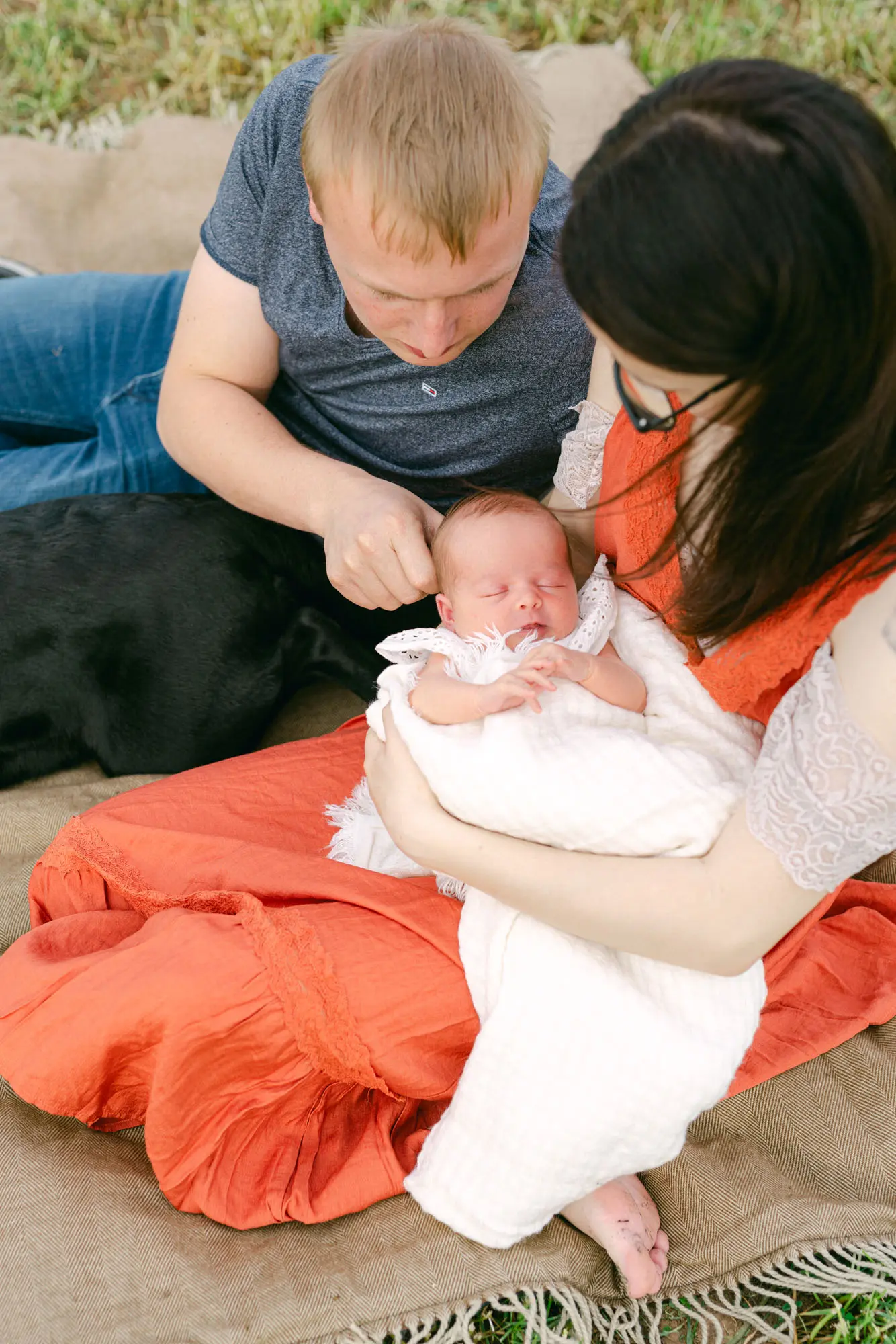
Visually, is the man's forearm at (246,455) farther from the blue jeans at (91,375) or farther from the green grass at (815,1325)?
the green grass at (815,1325)

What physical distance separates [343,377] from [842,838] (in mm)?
1160

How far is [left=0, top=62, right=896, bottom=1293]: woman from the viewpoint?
0.82 m

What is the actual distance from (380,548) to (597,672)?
36cm

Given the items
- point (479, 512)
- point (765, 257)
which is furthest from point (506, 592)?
point (765, 257)

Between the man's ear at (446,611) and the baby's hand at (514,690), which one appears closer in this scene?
the baby's hand at (514,690)

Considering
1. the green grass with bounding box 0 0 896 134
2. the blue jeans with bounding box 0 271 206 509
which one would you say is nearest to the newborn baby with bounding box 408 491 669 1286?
the blue jeans with bounding box 0 271 206 509

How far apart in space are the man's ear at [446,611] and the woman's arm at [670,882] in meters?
0.34

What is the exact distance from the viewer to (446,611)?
151cm

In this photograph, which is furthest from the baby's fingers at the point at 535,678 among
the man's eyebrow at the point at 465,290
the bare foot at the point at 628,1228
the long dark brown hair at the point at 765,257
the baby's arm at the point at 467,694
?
the bare foot at the point at 628,1228

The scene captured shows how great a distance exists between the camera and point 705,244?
81cm

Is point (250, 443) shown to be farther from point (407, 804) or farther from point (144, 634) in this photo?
point (407, 804)

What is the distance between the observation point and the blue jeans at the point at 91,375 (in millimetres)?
2113

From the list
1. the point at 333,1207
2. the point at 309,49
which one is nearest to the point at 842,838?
the point at 333,1207

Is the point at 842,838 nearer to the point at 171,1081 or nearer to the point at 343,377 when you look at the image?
the point at 171,1081
